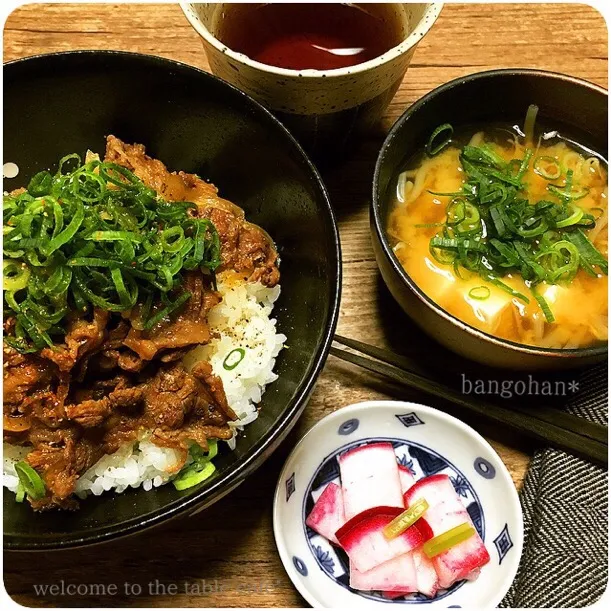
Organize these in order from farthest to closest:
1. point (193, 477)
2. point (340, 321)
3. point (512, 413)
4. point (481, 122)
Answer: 1. point (481, 122)
2. point (340, 321)
3. point (512, 413)
4. point (193, 477)

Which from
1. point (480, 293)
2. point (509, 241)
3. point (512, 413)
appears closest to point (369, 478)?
point (512, 413)

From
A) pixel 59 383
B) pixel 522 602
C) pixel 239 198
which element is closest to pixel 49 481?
pixel 59 383

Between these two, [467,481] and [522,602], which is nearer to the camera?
[522,602]

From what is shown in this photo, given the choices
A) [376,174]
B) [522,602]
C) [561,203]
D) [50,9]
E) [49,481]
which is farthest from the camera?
[50,9]

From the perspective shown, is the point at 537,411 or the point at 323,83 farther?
the point at 537,411

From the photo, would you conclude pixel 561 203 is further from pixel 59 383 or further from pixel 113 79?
pixel 59 383

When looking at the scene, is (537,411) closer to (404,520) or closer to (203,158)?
(404,520)
